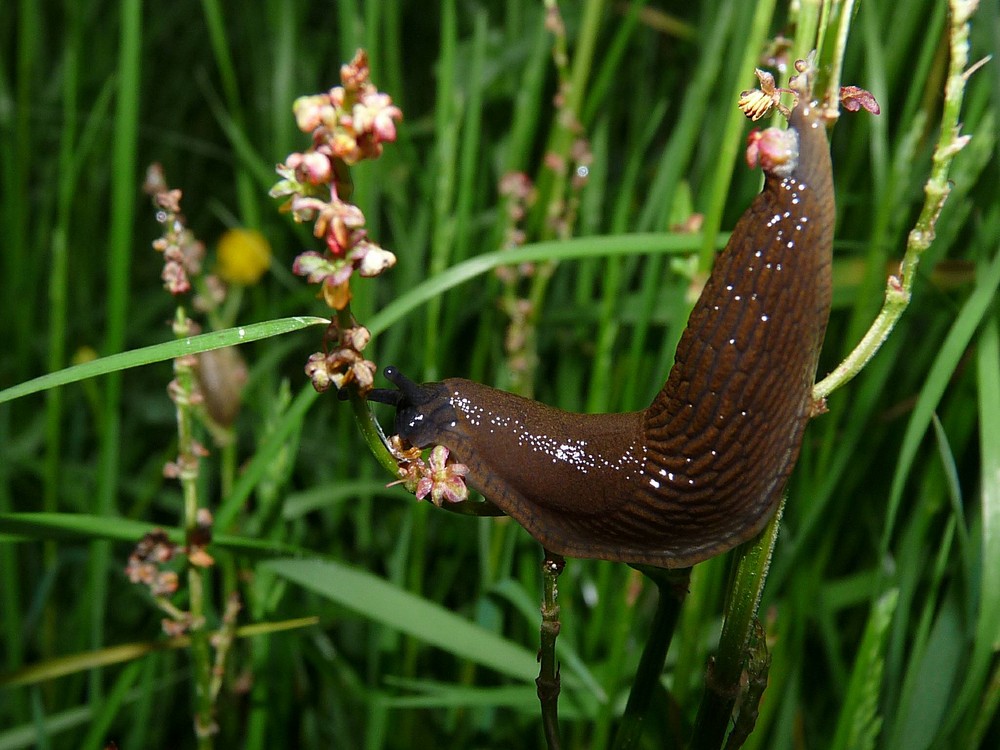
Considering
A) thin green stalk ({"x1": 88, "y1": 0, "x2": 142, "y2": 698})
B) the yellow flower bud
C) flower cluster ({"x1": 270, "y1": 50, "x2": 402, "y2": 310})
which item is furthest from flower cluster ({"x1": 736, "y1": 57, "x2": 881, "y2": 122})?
the yellow flower bud

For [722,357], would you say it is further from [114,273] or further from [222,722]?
[222,722]

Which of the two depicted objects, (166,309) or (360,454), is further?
(166,309)

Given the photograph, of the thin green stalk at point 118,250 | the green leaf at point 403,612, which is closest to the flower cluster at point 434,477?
the green leaf at point 403,612

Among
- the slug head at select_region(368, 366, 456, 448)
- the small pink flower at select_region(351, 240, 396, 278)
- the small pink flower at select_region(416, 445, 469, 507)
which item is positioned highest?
the small pink flower at select_region(351, 240, 396, 278)

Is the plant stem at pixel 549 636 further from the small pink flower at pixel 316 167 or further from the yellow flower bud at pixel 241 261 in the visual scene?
the yellow flower bud at pixel 241 261

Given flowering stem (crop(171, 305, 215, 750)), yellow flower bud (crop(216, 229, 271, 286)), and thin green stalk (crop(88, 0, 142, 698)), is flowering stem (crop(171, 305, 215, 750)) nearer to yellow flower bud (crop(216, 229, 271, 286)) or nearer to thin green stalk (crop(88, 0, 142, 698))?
thin green stalk (crop(88, 0, 142, 698))

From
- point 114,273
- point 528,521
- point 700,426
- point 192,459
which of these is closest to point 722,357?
point 700,426
